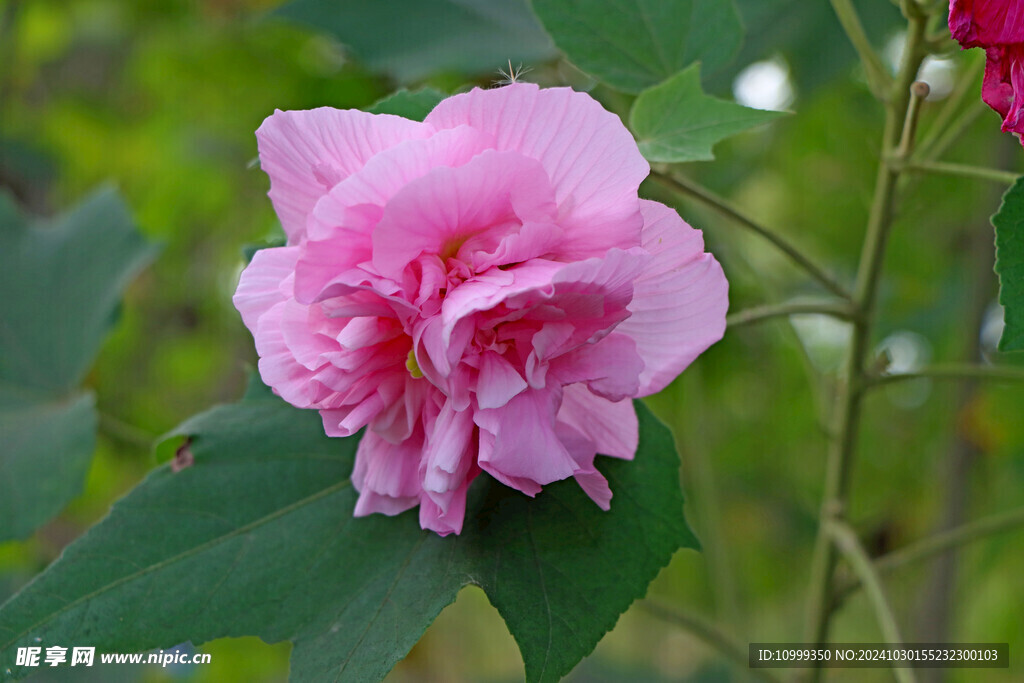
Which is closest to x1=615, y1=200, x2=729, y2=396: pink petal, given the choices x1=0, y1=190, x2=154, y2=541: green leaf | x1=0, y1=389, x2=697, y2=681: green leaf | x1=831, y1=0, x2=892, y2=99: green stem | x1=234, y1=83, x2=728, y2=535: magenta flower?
x1=234, y1=83, x2=728, y2=535: magenta flower

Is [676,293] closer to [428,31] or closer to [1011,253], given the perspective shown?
[1011,253]

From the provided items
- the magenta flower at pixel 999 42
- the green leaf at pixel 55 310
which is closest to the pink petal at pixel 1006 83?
the magenta flower at pixel 999 42

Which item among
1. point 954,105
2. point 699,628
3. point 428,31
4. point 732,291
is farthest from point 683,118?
point 732,291

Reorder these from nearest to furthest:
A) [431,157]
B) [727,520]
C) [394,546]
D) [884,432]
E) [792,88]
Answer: [431,157] → [394,546] → [792,88] → [884,432] → [727,520]

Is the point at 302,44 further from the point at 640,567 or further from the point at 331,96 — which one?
the point at 640,567

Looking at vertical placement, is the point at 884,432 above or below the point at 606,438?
below

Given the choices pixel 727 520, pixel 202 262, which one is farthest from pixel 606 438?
pixel 202 262

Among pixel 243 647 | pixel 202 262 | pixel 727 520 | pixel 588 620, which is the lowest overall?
pixel 727 520

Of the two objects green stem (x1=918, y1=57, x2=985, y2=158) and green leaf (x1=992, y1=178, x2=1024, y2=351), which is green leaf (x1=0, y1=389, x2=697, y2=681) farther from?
green stem (x1=918, y1=57, x2=985, y2=158)

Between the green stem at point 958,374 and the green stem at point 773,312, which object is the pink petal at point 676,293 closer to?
the green stem at point 773,312
